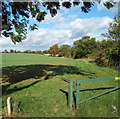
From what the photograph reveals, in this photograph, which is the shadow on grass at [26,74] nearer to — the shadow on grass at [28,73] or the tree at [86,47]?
the shadow on grass at [28,73]

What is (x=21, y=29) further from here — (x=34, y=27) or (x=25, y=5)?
(x=25, y=5)

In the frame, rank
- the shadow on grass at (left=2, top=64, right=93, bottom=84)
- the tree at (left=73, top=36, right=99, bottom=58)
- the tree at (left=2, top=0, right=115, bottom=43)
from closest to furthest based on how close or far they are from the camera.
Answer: the tree at (left=2, top=0, right=115, bottom=43) < the shadow on grass at (left=2, top=64, right=93, bottom=84) < the tree at (left=73, top=36, right=99, bottom=58)

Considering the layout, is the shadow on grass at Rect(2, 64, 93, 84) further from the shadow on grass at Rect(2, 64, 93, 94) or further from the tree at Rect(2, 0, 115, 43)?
the tree at Rect(2, 0, 115, 43)

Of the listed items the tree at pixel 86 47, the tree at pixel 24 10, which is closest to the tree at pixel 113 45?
the tree at pixel 24 10

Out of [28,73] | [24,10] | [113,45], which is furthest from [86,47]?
[24,10]

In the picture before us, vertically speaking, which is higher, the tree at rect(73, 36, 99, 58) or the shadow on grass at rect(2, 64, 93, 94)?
the tree at rect(73, 36, 99, 58)

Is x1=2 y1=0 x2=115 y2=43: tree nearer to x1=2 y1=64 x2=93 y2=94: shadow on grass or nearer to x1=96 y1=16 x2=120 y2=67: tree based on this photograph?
x1=2 y1=64 x2=93 y2=94: shadow on grass

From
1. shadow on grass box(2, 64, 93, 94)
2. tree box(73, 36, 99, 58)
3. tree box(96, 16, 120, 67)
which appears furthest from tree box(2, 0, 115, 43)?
tree box(73, 36, 99, 58)

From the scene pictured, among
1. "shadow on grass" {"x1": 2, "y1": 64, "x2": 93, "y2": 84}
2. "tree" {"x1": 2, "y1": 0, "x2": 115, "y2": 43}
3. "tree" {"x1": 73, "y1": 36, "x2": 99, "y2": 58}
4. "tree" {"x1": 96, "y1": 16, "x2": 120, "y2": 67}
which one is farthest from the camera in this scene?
"tree" {"x1": 73, "y1": 36, "x2": 99, "y2": 58}

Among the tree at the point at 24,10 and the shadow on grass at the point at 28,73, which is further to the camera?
the shadow on grass at the point at 28,73

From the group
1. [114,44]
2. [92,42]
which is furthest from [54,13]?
[92,42]

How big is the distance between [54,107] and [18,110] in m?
1.32

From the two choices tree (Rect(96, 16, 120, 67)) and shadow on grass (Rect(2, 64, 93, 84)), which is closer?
shadow on grass (Rect(2, 64, 93, 84))

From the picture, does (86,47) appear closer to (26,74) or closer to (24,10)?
(26,74)
